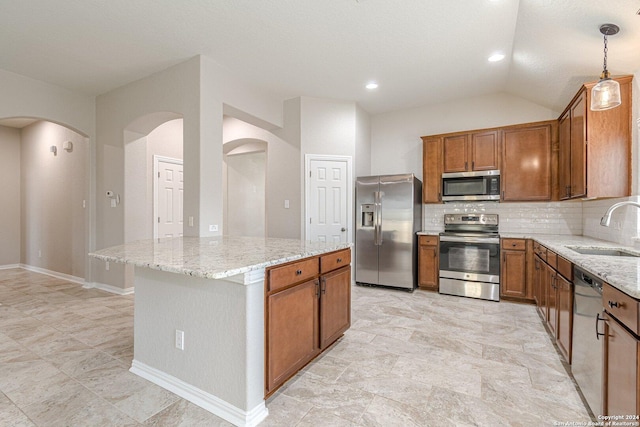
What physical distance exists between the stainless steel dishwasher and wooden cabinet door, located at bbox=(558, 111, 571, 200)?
200cm

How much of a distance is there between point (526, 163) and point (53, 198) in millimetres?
7814

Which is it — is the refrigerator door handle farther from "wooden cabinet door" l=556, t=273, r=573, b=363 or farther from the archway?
the archway

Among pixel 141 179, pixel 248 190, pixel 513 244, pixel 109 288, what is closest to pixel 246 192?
pixel 248 190

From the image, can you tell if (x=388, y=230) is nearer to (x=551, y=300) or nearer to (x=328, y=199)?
(x=328, y=199)

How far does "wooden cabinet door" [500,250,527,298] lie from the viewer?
12.8 feet

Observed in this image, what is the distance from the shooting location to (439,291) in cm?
442

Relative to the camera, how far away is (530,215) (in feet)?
14.5

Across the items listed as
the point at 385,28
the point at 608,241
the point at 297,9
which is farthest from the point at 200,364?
the point at 608,241

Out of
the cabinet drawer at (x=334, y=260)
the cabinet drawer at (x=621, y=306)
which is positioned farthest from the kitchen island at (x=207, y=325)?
the cabinet drawer at (x=621, y=306)

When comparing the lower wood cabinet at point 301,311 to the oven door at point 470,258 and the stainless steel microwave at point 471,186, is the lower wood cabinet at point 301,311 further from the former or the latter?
the stainless steel microwave at point 471,186

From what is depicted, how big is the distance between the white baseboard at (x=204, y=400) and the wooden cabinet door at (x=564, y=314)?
211 cm

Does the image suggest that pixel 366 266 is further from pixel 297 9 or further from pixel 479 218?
pixel 297 9

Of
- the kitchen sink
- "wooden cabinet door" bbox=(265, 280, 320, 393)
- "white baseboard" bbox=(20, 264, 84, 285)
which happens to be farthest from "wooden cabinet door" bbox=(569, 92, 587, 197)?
"white baseboard" bbox=(20, 264, 84, 285)

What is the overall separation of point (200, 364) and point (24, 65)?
4.20 meters
